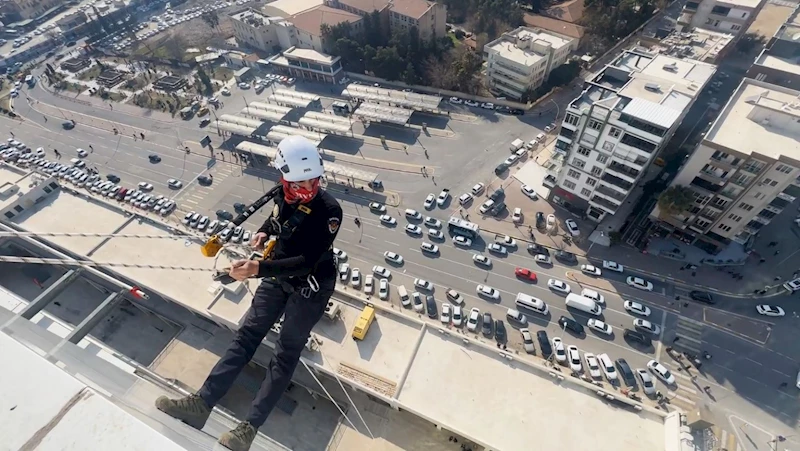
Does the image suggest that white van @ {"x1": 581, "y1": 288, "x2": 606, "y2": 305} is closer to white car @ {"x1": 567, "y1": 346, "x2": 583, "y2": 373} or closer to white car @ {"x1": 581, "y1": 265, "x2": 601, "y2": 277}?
white car @ {"x1": 581, "y1": 265, "x2": 601, "y2": 277}

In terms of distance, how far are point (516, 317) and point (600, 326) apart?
6.51m

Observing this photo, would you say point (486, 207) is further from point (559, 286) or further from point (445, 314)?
→ point (445, 314)

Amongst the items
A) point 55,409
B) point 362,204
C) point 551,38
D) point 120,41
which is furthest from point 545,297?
point 120,41

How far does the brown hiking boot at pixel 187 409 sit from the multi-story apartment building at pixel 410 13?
6060 centimetres

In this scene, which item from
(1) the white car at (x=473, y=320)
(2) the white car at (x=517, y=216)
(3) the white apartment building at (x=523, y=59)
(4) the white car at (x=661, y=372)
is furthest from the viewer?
(3) the white apartment building at (x=523, y=59)

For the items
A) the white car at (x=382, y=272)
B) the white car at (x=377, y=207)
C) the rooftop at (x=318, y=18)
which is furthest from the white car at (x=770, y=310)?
the rooftop at (x=318, y=18)

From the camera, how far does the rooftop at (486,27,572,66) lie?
49.0 m

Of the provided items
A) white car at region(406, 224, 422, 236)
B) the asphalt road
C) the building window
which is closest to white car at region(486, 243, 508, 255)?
the asphalt road

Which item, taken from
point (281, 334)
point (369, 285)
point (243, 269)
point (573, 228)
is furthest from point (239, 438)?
point (573, 228)

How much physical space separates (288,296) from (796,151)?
37.7 m

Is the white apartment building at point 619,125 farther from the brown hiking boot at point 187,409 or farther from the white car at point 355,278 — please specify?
the brown hiking boot at point 187,409

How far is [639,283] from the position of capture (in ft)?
105

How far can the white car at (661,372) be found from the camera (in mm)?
26500

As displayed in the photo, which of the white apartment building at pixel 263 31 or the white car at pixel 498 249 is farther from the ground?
the white apartment building at pixel 263 31
